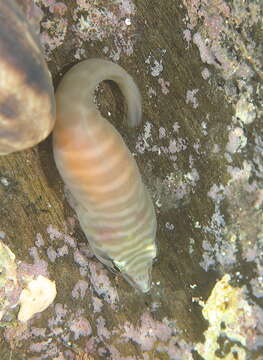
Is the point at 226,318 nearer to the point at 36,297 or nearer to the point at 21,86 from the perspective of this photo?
the point at 36,297

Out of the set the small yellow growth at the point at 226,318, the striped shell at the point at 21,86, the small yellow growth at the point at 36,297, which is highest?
the striped shell at the point at 21,86

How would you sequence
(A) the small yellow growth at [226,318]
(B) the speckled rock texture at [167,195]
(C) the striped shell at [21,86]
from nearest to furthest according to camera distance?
(C) the striped shell at [21,86], (B) the speckled rock texture at [167,195], (A) the small yellow growth at [226,318]

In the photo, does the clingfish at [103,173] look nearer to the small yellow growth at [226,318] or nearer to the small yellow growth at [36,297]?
the small yellow growth at [36,297]

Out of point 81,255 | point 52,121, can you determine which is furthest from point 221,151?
point 52,121

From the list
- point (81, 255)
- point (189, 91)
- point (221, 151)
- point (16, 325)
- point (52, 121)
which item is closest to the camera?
point (52, 121)

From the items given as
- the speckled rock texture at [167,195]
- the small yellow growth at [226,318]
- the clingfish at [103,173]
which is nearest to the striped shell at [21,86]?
the clingfish at [103,173]

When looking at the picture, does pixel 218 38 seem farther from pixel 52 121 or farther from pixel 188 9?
pixel 52 121

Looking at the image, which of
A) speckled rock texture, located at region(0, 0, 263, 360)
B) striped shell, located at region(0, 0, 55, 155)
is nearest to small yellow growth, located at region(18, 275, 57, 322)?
speckled rock texture, located at region(0, 0, 263, 360)

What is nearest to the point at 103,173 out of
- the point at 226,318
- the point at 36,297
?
the point at 36,297
